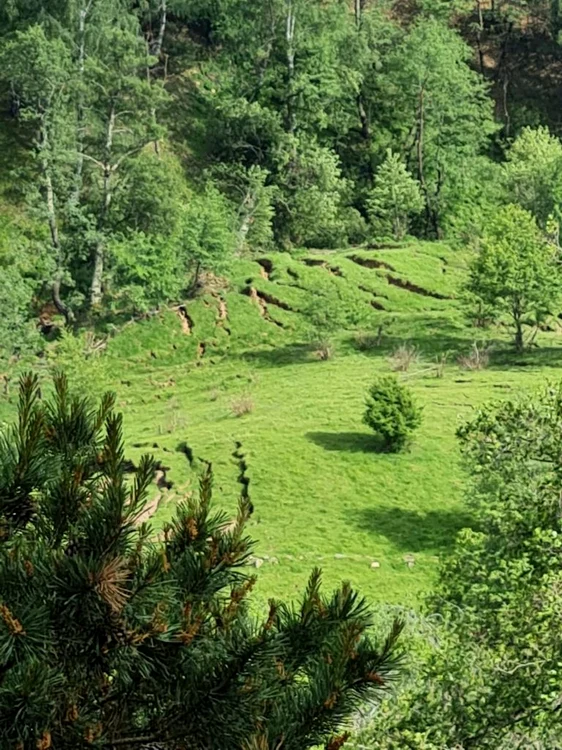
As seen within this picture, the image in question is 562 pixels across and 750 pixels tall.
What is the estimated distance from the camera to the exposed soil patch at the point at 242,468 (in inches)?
893

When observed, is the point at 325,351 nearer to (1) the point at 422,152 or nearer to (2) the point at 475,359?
(2) the point at 475,359

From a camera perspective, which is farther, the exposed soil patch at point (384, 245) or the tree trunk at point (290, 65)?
the tree trunk at point (290, 65)

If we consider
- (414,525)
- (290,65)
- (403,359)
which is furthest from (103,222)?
(414,525)

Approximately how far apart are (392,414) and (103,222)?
24166 mm

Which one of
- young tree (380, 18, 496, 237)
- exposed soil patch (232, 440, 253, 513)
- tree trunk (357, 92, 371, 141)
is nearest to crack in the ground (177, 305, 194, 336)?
exposed soil patch (232, 440, 253, 513)

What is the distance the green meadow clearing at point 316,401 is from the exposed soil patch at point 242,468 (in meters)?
0.07

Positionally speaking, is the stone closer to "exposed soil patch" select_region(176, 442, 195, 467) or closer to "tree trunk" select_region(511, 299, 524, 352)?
"exposed soil patch" select_region(176, 442, 195, 467)

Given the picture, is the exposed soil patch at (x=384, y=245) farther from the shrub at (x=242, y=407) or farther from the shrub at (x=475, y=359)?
the shrub at (x=242, y=407)

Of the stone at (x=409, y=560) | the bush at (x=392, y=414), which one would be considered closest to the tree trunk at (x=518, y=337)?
the bush at (x=392, y=414)

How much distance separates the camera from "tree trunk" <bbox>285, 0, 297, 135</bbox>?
5534 centimetres

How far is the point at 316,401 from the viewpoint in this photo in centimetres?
2959

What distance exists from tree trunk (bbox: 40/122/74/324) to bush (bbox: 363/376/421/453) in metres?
21.1

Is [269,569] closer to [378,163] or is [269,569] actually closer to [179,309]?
[179,309]

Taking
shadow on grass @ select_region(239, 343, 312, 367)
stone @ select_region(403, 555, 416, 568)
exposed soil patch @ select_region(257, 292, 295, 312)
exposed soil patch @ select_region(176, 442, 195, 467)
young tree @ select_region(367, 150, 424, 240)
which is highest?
young tree @ select_region(367, 150, 424, 240)
